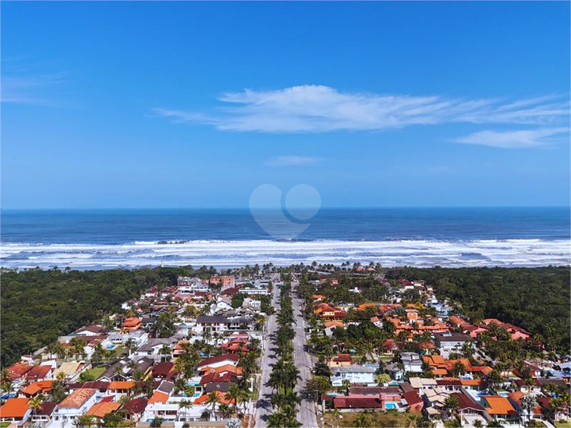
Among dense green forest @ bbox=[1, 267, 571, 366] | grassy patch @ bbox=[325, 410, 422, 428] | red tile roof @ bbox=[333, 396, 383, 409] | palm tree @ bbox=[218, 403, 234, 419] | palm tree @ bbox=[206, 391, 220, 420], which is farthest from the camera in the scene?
dense green forest @ bbox=[1, 267, 571, 366]

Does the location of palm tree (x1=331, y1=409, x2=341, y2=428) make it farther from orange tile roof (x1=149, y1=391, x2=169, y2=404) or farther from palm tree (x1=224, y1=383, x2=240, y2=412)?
orange tile roof (x1=149, y1=391, x2=169, y2=404)

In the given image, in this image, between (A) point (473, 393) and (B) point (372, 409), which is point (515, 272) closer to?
(A) point (473, 393)

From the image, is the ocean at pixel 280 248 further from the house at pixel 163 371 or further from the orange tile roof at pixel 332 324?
the house at pixel 163 371

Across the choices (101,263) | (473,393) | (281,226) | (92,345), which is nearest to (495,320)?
(473,393)

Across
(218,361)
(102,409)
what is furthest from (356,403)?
(102,409)

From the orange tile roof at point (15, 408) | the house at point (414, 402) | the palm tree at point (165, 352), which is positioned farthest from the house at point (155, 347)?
the house at point (414, 402)

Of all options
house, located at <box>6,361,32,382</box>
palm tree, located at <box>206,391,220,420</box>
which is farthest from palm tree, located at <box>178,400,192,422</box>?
house, located at <box>6,361,32,382</box>
